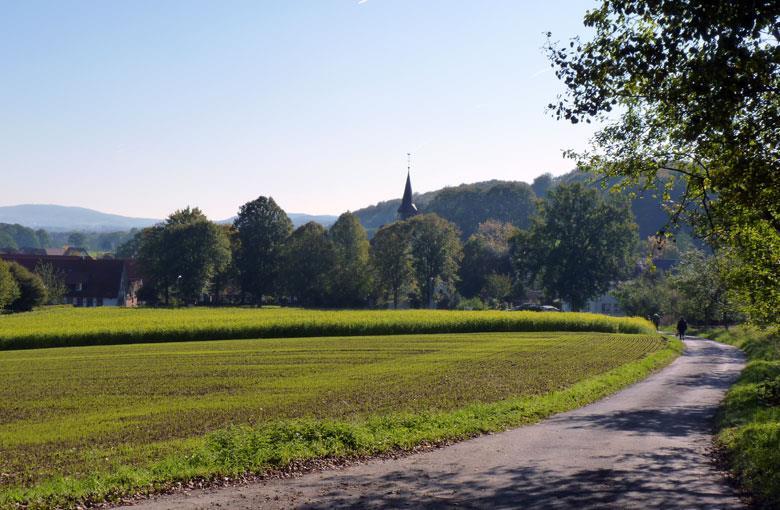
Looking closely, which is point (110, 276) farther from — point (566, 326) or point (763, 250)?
point (763, 250)

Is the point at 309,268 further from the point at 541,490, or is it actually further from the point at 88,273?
the point at 541,490

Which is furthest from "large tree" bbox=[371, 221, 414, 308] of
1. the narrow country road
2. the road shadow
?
the road shadow

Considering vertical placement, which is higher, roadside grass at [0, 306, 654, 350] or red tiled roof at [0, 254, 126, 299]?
red tiled roof at [0, 254, 126, 299]

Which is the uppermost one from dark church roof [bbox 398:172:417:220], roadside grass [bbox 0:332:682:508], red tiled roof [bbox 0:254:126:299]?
dark church roof [bbox 398:172:417:220]

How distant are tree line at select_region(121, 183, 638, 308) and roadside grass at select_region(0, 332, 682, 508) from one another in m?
43.0

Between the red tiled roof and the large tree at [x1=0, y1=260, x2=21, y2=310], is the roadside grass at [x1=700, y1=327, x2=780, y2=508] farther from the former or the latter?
the red tiled roof

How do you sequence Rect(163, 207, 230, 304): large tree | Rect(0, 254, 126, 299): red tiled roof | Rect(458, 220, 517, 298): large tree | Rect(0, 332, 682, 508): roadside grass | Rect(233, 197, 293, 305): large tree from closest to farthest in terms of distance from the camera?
Rect(0, 332, 682, 508): roadside grass < Rect(163, 207, 230, 304): large tree < Rect(233, 197, 293, 305): large tree < Rect(0, 254, 126, 299): red tiled roof < Rect(458, 220, 517, 298): large tree

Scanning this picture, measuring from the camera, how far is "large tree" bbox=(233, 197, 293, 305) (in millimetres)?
103562

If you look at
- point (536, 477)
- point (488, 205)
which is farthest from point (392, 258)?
point (488, 205)

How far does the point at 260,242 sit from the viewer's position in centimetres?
10462

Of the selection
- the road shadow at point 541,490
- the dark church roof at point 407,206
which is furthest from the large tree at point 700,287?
the dark church roof at point 407,206

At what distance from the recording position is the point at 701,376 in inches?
1150

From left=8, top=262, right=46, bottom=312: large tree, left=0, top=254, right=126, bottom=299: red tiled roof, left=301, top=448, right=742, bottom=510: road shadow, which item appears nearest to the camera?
left=301, top=448, right=742, bottom=510: road shadow

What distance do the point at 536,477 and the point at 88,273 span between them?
4271 inches
